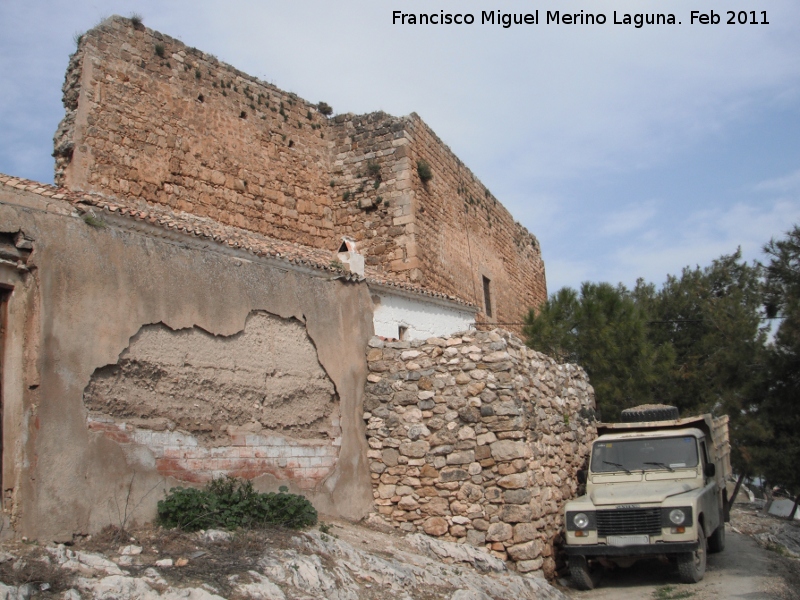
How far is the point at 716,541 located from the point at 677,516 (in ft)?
7.97

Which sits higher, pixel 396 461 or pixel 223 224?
pixel 223 224

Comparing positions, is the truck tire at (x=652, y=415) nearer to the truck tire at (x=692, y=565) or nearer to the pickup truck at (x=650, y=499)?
the pickup truck at (x=650, y=499)

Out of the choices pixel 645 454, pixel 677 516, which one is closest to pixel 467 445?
pixel 677 516

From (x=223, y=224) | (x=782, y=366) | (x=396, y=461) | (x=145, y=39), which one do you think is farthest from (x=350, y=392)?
(x=145, y=39)

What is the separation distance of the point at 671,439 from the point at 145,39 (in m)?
11.7

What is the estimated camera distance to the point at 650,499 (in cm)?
857

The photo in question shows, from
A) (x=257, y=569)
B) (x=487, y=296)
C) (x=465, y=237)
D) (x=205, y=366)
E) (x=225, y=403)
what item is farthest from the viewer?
(x=487, y=296)

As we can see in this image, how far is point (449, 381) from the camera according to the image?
892 cm

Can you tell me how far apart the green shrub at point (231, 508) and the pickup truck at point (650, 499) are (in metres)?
3.21

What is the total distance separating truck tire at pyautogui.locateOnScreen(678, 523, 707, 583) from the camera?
8.41 metres

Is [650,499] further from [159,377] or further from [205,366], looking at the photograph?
[159,377]

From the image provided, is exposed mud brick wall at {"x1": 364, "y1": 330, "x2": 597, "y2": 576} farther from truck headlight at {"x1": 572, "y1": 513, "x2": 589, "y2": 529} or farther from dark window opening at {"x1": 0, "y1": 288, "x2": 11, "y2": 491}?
dark window opening at {"x1": 0, "y1": 288, "x2": 11, "y2": 491}

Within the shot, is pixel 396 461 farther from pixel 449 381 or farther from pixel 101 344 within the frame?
pixel 101 344

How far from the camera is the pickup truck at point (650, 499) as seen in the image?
27.6 ft
